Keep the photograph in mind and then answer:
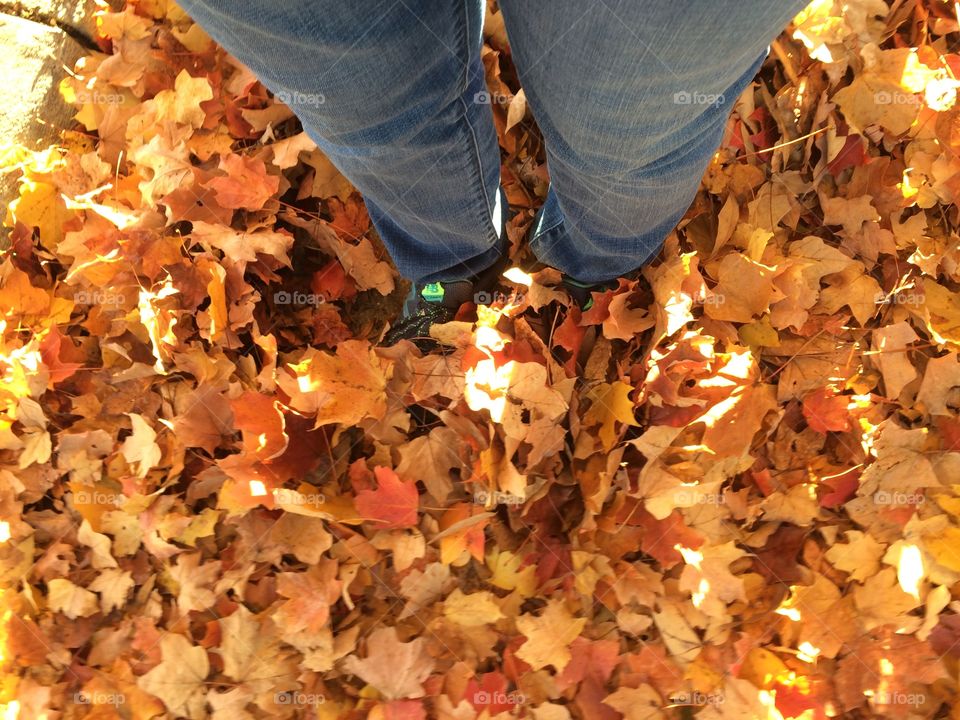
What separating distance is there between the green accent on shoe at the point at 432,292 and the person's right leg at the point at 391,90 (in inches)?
7.8

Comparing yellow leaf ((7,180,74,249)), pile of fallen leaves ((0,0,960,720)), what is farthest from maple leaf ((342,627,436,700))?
yellow leaf ((7,180,74,249))

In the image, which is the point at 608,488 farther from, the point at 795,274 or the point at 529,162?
→ the point at 529,162

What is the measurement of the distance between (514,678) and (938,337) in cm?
120

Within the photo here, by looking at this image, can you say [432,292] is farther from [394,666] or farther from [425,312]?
[394,666]

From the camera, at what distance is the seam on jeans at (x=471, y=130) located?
2.74 ft

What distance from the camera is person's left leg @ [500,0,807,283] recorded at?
63 cm

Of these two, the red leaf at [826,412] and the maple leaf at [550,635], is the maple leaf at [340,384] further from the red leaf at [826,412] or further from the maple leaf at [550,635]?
the red leaf at [826,412]

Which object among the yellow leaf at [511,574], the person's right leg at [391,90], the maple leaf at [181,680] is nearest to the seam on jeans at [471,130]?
the person's right leg at [391,90]

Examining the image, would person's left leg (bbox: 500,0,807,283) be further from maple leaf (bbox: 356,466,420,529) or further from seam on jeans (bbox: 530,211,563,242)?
maple leaf (bbox: 356,466,420,529)

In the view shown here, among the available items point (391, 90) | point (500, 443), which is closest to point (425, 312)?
point (500, 443)

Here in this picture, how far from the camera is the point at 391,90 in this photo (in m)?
0.81

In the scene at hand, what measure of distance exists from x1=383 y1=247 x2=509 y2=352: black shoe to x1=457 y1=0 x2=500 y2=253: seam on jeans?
139 millimetres

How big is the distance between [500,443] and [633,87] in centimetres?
75

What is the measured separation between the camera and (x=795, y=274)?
4.58 feet
